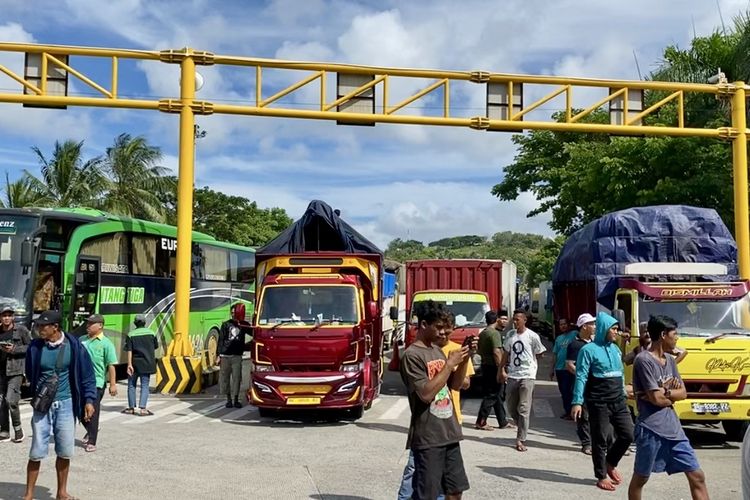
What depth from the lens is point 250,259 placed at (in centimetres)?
2594

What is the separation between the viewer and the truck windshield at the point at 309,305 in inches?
515

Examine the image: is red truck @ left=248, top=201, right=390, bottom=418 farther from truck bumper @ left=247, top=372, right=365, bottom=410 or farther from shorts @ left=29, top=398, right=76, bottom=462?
shorts @ left=29, top=398, right=76, bottom=462

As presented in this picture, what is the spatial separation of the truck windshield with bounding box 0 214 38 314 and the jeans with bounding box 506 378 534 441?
954cm

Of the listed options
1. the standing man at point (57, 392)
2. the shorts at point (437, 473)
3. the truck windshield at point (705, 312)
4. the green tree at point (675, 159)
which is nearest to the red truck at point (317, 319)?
the truck windshield at point (705, 312)

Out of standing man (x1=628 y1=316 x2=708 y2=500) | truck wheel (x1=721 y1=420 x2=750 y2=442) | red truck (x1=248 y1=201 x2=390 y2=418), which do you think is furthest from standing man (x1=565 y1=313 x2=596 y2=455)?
red truck (x1=248 y1=201 x2=390 y2=418)

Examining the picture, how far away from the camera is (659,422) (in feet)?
21.4

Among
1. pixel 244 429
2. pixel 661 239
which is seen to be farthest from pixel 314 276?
pixel 661 239

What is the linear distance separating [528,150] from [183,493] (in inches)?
1028

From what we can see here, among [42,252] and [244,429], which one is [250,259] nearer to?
[42,252]

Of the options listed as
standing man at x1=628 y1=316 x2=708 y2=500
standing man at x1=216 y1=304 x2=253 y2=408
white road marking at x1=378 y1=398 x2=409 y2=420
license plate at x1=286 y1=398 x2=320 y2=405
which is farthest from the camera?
standing man at x1=216 y1=304 x2=253 y2=408

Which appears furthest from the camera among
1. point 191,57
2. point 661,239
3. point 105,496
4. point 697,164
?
point 697,164

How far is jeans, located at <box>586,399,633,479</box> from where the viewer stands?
325 inches

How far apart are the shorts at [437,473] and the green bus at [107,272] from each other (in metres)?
11.0

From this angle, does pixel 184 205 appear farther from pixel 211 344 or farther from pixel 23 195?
pixel 23 195
